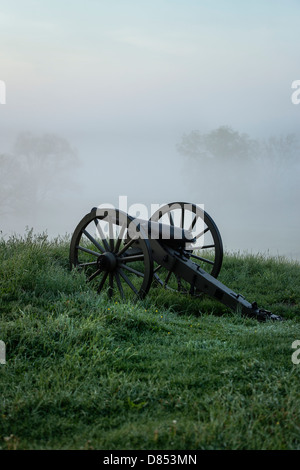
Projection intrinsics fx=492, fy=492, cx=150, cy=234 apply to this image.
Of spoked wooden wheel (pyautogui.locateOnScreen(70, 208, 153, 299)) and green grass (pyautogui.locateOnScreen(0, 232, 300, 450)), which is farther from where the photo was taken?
spoked wooden wheel (pyautogui.locateOnScreen(70, 208, 153, 299))

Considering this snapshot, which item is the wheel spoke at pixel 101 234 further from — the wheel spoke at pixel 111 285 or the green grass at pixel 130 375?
the green grass at pixel 130 375

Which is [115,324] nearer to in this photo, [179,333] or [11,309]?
[179,333]

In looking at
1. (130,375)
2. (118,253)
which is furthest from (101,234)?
(130,375)

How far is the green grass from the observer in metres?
3.11

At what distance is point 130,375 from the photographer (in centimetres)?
390

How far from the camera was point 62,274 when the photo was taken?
21.3 ft

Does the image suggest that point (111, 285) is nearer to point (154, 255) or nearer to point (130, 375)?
point (154, 255)

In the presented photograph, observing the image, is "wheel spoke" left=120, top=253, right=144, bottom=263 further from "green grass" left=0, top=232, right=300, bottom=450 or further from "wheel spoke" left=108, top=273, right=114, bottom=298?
"green grass" left=0, top=232, right=300, bottom=450

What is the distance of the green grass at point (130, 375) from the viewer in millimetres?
3107

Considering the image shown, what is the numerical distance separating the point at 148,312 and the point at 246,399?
8.35ft

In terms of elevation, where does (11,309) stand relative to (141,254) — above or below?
below

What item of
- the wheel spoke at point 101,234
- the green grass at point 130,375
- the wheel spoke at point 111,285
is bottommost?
the green grass at point 130,375
